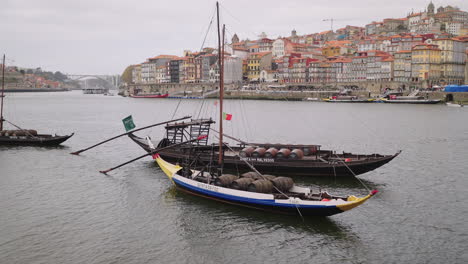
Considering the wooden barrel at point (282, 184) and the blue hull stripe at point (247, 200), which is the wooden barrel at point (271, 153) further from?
the wooden barrel at point (282, 184)

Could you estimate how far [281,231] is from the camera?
1912 cm

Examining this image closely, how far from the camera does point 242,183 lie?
70.9 feet

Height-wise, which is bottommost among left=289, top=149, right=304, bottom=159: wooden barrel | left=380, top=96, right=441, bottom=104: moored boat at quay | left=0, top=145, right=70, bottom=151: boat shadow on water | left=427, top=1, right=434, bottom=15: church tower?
left=0, top=145, right=70, bottom=151: boat shadow on water

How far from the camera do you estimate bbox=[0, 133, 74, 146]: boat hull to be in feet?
131

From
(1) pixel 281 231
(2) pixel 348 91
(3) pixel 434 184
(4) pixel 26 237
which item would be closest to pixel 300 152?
(3) pixel 434 184

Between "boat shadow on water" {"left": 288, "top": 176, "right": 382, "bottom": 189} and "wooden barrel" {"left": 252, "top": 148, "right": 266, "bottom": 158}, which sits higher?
"wooden barrel" {"left": 252, "top": 148, "right": 266, "bottom": 158}

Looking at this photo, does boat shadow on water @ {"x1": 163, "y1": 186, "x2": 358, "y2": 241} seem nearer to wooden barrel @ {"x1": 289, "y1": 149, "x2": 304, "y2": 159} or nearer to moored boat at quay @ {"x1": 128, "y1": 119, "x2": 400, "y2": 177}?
moored boat at quay @ {"x1": 128, "y1": 119, "x2": 400, "y2": 177}

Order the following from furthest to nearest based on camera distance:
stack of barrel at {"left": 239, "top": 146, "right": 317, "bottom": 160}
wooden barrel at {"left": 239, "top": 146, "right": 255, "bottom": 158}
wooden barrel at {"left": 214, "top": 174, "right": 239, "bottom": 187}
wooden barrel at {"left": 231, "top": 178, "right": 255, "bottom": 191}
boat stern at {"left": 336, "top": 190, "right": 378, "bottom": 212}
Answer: wooden barrel at {"left": 239, "top": 146, "right": 255, "bottom": 158}, stack of barrel at {"left": 239, "top": 146, "right": 317, "bottom": 160}, wooden barrel at {"left": 214, "top": 174, "right": 239, "bottom": 187}, wooden barrel at {"left": 231, "top": 178, "right": 255, "bottom": 191}, boat stern at {"left": 336, "top": 190, "right": 378, "bottom": 212}

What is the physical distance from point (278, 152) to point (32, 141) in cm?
2316

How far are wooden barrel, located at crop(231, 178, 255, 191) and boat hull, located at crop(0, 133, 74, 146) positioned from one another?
23090 mm

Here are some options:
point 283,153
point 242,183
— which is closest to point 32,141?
point 283,153

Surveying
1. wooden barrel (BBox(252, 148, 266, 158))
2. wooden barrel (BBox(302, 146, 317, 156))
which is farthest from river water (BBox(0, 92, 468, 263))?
wooden barrel (BBox(252, 148, 266, 158))

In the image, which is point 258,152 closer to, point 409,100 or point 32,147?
point 32,147

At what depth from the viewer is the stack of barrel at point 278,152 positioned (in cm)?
2861
